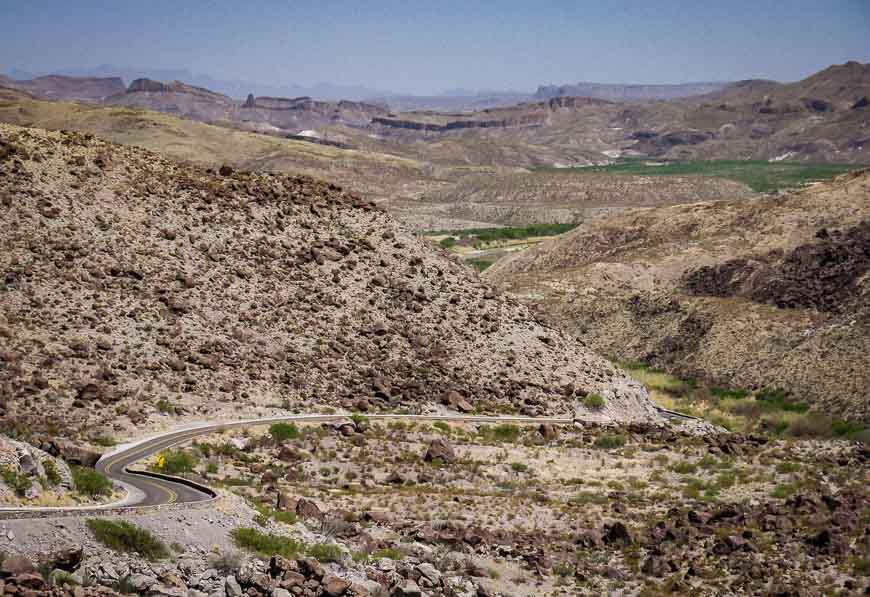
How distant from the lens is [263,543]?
22016 millimetres

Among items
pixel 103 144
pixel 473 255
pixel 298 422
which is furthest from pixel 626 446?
pixel 473 255

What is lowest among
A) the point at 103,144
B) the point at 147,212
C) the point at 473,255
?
the point at 473,255

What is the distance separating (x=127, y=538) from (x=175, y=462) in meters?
13.1

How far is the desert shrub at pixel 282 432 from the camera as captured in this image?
3875 centimetres

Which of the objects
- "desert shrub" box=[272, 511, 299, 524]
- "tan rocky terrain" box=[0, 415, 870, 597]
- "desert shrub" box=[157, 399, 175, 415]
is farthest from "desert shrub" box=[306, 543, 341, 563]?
"desert shrub" box=[157, 399, 175, 415]

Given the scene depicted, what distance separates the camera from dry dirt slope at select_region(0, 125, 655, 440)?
134ft

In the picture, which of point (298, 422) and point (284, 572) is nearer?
point (284, 572)

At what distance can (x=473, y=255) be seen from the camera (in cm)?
13375

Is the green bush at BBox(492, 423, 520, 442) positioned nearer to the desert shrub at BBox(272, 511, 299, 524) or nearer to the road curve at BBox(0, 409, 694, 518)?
the road curve at BBox(0, 409, 694, 518)

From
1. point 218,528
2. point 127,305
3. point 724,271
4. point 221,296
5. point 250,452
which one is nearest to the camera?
point 218,528

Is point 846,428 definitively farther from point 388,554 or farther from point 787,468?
point 388,554

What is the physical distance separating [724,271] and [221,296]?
52843 mm

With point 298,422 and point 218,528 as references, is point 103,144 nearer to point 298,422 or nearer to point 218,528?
point 298,422

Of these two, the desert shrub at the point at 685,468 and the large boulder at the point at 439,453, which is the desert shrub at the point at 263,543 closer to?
the large boulder at the point at 439,453
